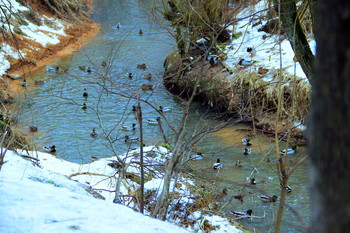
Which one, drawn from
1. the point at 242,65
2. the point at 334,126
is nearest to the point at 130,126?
the point at 242,65

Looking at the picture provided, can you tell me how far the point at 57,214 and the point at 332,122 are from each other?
2.22m

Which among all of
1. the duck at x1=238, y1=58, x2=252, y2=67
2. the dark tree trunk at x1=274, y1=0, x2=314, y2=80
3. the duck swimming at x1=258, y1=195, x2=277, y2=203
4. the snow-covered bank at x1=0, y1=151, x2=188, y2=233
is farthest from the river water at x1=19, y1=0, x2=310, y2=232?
the snow-covered bank at x1=0, y1=151, x2=188, y2=233

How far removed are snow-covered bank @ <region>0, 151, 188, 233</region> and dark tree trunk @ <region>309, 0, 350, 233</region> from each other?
184cm

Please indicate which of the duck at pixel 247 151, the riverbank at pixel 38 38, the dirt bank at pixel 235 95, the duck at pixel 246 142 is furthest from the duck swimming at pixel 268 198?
the riverbank at pixel 38 38

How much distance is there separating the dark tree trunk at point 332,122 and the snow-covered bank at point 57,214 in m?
1.84

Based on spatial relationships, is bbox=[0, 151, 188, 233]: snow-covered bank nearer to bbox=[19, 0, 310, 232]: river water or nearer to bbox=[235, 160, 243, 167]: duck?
bbox=[19, 0, 310, 232]: river water

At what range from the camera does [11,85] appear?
1380cm

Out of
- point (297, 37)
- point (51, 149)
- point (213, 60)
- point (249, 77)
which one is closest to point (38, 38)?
point (213, 60)

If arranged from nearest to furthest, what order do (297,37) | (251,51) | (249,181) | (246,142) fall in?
(297,37)
(249,181)
(246,142)
(251,51)

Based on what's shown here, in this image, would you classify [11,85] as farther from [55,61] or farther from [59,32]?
[59,32]

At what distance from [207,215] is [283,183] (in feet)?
7.93

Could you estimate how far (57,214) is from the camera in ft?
8.97

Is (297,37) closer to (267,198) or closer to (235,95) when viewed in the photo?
(267,198)

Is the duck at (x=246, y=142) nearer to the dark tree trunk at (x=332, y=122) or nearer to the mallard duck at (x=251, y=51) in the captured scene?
the mallard duck at (x=251, y=51)
